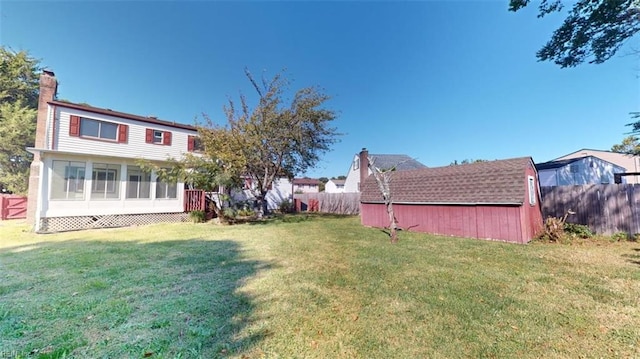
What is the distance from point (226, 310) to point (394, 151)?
1114 inches

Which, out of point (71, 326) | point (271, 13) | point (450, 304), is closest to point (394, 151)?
point (271, 13)

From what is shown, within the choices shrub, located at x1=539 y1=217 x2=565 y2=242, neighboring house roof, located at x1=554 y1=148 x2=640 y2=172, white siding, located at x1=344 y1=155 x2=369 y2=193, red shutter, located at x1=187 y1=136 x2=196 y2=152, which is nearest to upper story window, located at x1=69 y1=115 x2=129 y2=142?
red shutter, located at x1=187 y1=136 x2=196 y2=152

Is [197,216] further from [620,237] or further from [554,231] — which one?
[620,237]

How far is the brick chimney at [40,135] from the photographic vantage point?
11648mm

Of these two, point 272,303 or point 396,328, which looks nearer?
point 396,328

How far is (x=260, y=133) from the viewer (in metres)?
14.3

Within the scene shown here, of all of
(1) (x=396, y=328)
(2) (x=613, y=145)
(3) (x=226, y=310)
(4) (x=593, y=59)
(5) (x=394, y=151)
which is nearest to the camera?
(1) (x=396, y=328)

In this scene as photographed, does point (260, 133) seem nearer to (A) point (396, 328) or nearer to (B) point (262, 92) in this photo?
(B) point (262, 92)

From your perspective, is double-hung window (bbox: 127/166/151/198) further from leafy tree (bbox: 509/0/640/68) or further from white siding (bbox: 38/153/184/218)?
leafy tree (bbox: 509/0/640/68)

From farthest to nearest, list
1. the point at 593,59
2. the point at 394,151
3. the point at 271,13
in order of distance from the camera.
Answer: the point at 394,151
the point at 271,13
the point at 593,59

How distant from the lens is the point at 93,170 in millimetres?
12320

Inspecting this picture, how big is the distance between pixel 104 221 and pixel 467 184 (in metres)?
17.3

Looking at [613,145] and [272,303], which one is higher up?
[613,145]

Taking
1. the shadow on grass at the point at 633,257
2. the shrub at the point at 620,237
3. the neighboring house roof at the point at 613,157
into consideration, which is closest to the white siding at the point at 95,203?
the shadow on grass at the point at 633,257
